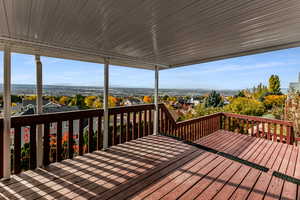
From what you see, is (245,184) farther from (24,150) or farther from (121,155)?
(24,150)

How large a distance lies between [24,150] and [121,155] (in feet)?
5.53

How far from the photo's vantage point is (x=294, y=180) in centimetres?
216

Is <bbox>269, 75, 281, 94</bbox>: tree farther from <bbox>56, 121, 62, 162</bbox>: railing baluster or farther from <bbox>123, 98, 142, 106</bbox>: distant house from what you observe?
<bbox>56, 121, 62, 162</bbox>: railing baluster

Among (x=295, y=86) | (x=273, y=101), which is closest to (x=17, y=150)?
(x=295, y=86)

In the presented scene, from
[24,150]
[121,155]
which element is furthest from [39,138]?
[121,155]

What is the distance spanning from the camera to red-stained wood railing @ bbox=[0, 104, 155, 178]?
2.28 meters

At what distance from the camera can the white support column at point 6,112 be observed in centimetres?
209

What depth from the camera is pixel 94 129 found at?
3.33 meters

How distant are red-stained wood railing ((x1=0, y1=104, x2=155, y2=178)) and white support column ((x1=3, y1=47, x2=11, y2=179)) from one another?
66mm

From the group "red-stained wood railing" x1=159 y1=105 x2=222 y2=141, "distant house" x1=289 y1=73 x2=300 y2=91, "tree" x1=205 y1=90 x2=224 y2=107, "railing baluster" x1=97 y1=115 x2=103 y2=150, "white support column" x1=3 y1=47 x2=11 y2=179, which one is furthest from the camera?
"tree" x1=205 y1=90 x2=224 y2=107

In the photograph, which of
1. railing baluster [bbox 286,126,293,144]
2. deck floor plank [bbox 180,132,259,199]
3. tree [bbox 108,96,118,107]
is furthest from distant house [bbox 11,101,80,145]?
railing baluster [bbox 286,126,293,144]

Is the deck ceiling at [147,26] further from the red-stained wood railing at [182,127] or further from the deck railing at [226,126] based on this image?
the deck railing at [226,126]

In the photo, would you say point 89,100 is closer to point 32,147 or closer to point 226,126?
point 32,147

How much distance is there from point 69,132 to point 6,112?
3.21ft
